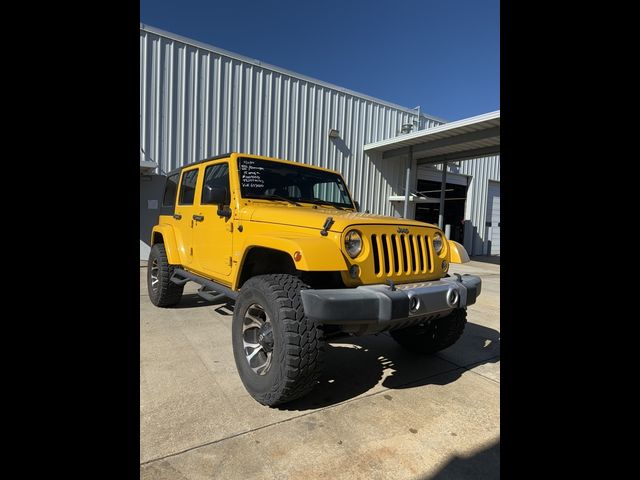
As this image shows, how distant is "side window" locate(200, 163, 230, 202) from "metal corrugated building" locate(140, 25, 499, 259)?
15.7ft

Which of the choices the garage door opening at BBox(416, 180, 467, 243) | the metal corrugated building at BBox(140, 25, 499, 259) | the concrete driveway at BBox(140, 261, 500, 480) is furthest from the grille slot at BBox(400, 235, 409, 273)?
the garage door opening at BBox(416, 180, 467, 243)

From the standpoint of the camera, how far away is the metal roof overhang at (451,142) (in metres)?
9.57

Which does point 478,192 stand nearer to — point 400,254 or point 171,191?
point 171,191

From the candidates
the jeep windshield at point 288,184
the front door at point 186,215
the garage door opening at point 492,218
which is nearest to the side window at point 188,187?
the front door at point 186,215

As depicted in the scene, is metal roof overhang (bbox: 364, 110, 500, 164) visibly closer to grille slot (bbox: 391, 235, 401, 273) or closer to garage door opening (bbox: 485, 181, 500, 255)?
garage door opening (bbox: 485, 181, 500, 255)

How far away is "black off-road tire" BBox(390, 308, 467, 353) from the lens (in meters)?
3.57

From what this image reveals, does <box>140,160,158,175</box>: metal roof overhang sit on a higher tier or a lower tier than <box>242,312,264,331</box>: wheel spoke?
higher

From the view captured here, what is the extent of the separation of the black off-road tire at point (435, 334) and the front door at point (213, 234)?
1.90 meters

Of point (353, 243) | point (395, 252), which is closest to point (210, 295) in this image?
point (353, 243)

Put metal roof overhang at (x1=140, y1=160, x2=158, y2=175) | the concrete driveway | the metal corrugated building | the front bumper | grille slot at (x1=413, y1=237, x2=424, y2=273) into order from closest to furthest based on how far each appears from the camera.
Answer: the concrete driveway < the front bumper < grille slot at (x1=413, y1=237, x2=424, y2=273) < metal roof overhang at (x1=140, y1=160, x2=158, y2=175) < the metal corrugated building
